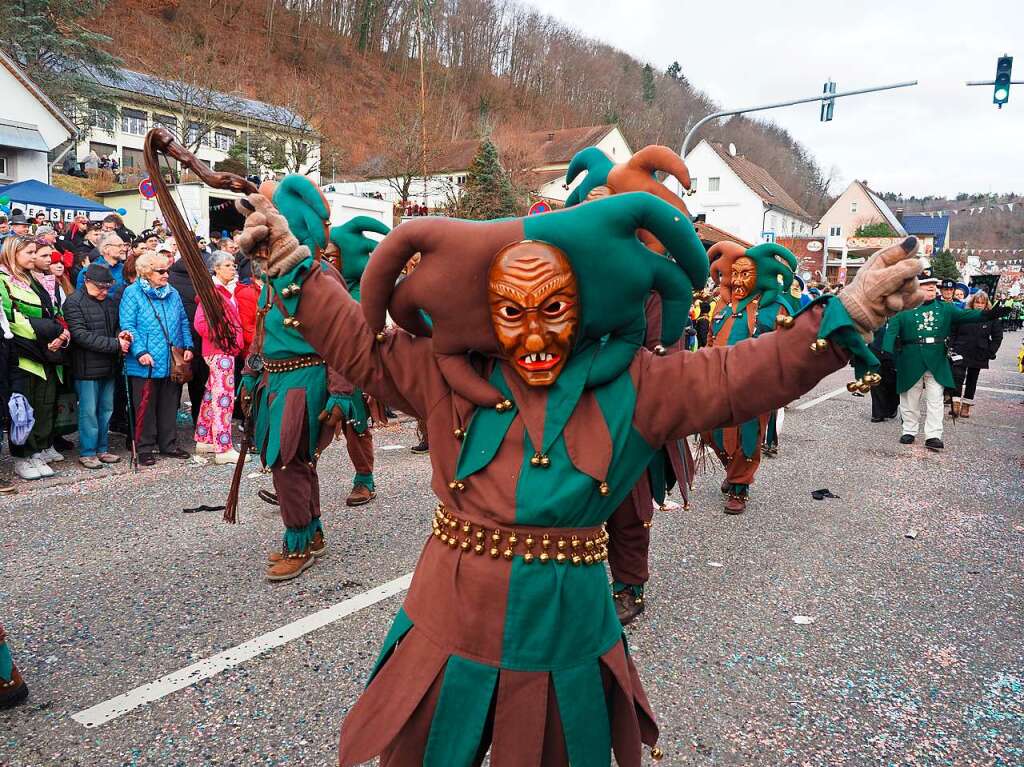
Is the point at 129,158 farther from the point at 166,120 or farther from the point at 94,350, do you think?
the point at 94,350

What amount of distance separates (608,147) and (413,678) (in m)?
47.2

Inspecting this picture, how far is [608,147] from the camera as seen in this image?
45406 millimetres

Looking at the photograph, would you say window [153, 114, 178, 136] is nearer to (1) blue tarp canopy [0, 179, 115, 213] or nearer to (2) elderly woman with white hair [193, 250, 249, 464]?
(1) blue tarp canopy [0, 179, 115, 213]

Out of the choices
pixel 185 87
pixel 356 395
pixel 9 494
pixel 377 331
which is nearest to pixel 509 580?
pixel 377 331

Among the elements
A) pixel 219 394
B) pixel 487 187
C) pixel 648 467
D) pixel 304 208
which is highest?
pixel 487 187

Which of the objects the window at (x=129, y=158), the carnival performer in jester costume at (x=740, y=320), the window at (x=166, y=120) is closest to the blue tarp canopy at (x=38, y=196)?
the carnival performer in jester costume at (x=740, y=320)

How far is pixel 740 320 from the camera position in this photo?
17.3ft

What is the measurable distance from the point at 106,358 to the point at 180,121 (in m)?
31.9

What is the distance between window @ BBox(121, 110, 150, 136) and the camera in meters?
37.7

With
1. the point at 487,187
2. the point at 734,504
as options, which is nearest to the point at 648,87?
the point at 487,187

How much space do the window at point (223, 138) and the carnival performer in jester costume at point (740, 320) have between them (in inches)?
1474

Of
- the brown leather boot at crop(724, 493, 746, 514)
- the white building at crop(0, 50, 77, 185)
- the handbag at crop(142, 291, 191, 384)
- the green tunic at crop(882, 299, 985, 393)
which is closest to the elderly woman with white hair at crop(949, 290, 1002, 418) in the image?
the green tunic at crop(882, 299, 985, 393)

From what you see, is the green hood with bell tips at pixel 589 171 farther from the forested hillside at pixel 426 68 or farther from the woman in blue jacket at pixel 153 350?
the forested hillside at pixel 426 68

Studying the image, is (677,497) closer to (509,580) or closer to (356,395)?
(356,395)
